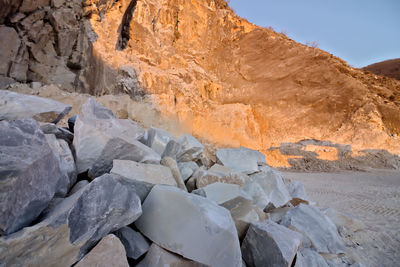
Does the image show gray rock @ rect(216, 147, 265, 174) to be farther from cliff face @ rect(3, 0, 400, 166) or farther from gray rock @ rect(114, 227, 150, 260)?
cliff face @ rect(3, 0, 400, 166)

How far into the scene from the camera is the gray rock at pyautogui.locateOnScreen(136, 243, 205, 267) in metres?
0.91

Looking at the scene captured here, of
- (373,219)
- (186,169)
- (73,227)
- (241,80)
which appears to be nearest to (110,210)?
(73,227)

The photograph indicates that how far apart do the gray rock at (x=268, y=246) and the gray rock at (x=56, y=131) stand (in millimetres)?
1487

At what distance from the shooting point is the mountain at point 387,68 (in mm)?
16825

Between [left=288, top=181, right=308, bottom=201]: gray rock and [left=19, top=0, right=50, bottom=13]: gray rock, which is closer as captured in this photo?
[left=288, top=181, right=308, bottom=201]: gray rock

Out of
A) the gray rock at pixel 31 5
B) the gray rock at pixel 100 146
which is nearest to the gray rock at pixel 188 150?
the gray rock at pixel 100 146

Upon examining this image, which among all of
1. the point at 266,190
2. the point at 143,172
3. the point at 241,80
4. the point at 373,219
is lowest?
the point at 373,219

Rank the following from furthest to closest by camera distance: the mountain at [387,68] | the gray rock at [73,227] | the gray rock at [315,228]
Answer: the mountain at [387,68]
the gray rock at [315,228]
the gray rock at [73,227]

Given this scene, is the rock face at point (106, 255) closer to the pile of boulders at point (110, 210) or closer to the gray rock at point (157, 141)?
the pile of boulders at point (110, 210)

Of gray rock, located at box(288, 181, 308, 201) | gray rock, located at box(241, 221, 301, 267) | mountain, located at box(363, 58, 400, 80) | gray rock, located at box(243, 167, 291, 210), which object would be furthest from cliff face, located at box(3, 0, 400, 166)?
mountain, located at box(363, 58, 400, 80)

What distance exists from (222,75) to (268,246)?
1116 cm

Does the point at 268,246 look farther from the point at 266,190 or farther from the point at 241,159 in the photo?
the point at 241,159

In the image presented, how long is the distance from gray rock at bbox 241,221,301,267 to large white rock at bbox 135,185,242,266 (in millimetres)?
300

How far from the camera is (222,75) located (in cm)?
1148
